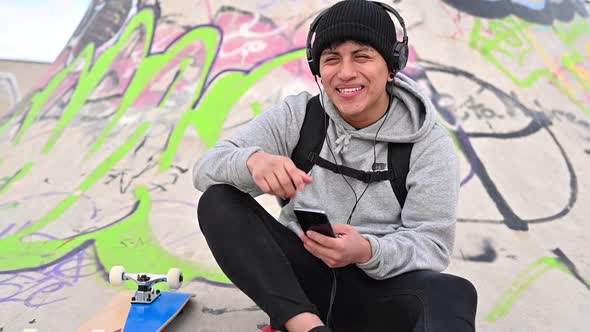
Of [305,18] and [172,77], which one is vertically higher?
[305,18]

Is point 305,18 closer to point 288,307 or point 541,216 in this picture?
point 541,216

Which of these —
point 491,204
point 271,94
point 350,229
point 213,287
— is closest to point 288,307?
point 350,229

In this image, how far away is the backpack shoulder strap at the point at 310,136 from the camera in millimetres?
2770

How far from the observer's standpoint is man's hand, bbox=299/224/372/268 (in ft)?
7.22

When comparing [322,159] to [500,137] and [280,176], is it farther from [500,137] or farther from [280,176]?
[500,137]

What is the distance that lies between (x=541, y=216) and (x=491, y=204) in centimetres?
39

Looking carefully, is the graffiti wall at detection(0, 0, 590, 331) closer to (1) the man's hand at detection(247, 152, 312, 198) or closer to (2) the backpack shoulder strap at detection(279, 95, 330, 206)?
(2) the backpack shoulder strap at detection(279, 95, 330, 206)

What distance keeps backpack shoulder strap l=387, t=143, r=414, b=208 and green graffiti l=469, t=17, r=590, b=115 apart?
3.92 meters

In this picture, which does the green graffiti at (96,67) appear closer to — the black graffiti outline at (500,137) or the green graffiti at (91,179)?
the green graffiti at (91,179)

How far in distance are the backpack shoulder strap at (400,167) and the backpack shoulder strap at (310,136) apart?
0.35 m

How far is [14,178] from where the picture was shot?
5730mm

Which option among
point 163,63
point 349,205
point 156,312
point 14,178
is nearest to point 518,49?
point 163,63

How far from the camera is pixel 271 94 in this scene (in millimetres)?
6008

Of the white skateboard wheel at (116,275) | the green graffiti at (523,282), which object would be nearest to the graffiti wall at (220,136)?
the green graffiti at (523,282)
